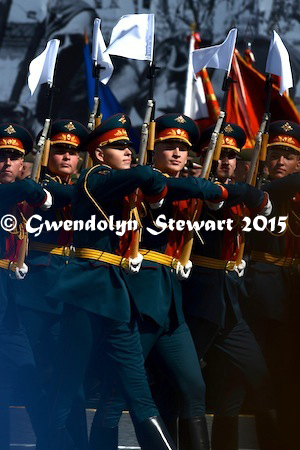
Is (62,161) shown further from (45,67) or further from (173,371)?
(173,371)

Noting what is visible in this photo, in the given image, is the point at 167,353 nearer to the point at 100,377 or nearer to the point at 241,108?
the point at 100,377

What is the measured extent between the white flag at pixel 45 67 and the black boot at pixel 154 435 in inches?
81.1

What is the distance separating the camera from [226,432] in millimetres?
6910

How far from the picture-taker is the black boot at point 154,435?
5.93 meters

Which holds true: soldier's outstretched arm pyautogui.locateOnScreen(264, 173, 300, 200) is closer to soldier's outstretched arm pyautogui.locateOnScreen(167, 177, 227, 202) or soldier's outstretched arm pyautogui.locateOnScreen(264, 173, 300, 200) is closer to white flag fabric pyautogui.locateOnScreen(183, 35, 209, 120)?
soldier's outstretched arm pyautogui.locateOnScreen(167, 177, 227, 202)

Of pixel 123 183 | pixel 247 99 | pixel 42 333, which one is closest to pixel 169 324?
pixel 123 183

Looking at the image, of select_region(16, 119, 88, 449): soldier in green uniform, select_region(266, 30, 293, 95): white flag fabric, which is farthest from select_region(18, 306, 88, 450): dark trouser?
select_region(266, 30, 293, 95): white flag fabric

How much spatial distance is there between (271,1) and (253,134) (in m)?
9.24

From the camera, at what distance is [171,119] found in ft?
22.3

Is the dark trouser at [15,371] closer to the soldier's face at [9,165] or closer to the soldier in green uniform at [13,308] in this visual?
the soldier in green uniform at [13,308]

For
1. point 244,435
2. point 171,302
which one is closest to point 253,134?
point 244,435

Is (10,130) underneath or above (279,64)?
underneath

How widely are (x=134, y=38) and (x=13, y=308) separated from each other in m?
1.54

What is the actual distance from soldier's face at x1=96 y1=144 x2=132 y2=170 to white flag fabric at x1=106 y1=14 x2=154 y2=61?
0.58 metres
